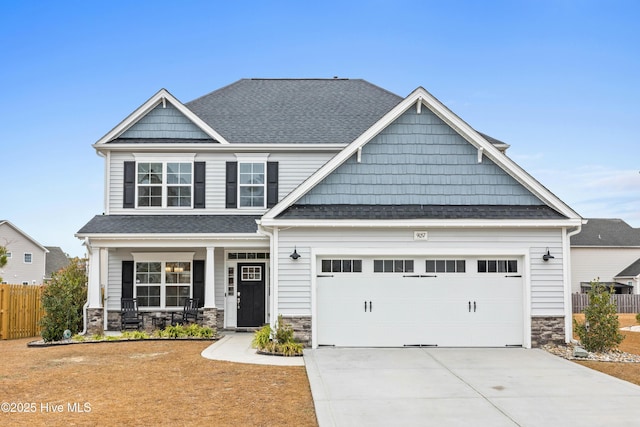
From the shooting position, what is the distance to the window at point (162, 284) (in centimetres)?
1900

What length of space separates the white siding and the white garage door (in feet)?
104

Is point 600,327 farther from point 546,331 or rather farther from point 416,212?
point 416,212

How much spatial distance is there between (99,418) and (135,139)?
12.4 meters

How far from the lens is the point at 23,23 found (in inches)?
758

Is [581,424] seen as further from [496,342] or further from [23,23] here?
[23,23]

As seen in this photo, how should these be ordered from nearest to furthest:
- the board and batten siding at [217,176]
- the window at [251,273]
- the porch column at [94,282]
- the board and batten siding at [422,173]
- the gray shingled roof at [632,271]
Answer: the board and batten siding at [422,173], the porch column at [94,282], the window at [251,273], the board and batten siding at [217,176], the gray shingled roof at [632,271]

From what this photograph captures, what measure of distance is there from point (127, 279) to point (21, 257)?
35653 mm

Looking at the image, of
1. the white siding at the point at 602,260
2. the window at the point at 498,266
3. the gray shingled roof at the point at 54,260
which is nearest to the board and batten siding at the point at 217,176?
the window at the point at 498,266

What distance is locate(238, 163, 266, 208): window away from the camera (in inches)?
770

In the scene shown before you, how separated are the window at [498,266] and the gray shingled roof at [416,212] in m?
1.09

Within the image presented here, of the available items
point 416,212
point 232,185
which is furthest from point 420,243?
point 232,185

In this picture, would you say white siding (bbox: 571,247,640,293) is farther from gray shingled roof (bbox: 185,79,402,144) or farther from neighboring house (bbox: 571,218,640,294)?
gray shingled roof (bbox: 185,79,402,144)

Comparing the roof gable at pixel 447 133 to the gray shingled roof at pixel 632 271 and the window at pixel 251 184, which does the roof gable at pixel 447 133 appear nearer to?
the window at pixel 251 184

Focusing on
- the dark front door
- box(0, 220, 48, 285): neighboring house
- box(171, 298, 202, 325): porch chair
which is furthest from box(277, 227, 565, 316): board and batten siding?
box(0, 220, 48, 285): neighboring house
